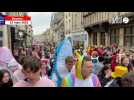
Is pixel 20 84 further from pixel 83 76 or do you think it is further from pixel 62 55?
pixel 62 55

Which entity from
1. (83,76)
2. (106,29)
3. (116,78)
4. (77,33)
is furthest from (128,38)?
(83,76)

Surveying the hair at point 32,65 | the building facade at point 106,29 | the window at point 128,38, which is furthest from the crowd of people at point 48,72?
the window at point 128,38

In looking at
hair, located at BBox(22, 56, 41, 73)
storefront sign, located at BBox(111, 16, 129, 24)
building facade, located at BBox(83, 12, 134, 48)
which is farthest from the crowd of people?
storefront sign, located at BBox(111, 16, 129, 24)

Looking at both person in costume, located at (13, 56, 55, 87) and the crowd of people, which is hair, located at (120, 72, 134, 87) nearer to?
the crowd of people

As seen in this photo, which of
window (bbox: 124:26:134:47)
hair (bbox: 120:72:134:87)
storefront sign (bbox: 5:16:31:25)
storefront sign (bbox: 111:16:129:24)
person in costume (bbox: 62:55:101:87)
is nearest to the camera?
hair (bbox: 120:72:134:87)

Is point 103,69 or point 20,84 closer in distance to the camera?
point 20,84

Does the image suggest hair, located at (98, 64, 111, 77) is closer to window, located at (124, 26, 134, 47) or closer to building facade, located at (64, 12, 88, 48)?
building facade, located at (64, 12, 88, 48)

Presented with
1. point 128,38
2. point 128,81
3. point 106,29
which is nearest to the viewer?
point 128,81

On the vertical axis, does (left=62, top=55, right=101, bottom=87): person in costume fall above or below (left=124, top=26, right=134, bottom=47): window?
below

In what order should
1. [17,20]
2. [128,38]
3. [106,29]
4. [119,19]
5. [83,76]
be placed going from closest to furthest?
[83,76] < [17,20] < [119,19] < [106,29] < [128,38]

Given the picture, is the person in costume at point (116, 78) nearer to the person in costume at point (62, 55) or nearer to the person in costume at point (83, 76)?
the person in costume at point (83, 76)

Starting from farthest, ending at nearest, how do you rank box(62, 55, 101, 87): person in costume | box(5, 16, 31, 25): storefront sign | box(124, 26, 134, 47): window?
box(124, 26, 134, 47): window → box(5, 16, 31, 25): storefront sign → box(62, 55, 101, 87): person in costume

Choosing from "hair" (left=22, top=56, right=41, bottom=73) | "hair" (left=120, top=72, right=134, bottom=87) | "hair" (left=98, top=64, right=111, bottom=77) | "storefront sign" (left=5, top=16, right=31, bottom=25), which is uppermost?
"storefront sign" (left=5, top=16, right=31, bottom=25)

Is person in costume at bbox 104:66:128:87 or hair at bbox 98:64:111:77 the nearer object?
person in costume at bbox 104:66:128:87
